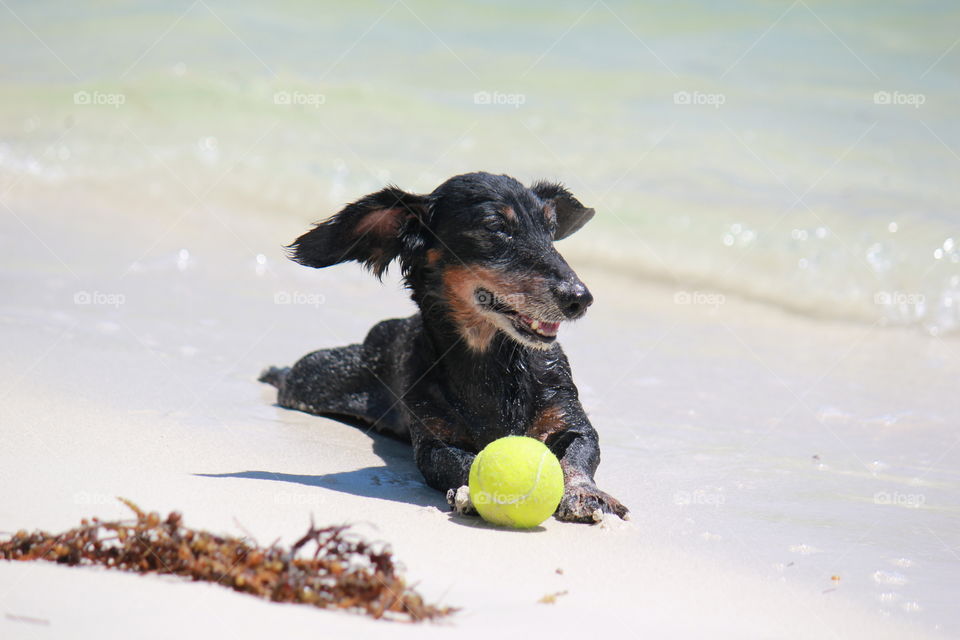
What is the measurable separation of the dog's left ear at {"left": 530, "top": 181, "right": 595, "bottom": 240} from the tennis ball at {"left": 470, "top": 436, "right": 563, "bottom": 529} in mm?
1648

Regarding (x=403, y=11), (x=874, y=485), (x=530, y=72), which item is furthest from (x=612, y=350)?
(x=403, y=11)

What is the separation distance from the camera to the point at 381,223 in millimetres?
4930

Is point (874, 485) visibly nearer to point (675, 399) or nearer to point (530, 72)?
point (675, 399)

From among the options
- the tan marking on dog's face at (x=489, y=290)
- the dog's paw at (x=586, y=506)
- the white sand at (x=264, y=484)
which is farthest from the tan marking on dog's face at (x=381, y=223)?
the dog's paw at (x=586, y=506)

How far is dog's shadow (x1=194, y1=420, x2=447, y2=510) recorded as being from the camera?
14.1ft

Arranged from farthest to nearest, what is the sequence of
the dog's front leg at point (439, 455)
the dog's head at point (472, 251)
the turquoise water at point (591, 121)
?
the turquoise water at point (591, 121) → the dog's head at point (472, 251) → the dog's front leg at point (439, 455)

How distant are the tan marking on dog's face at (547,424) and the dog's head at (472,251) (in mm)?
435

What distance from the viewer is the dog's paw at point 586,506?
13.4ft

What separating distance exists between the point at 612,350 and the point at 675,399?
3.81 feet

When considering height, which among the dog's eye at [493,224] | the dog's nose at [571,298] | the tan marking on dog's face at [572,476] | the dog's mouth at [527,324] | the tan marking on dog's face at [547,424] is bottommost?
the tan marking on dog's face at [572,476]

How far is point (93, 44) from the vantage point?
18.2 metres

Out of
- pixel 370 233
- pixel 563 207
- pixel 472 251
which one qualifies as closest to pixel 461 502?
pixel 472 251

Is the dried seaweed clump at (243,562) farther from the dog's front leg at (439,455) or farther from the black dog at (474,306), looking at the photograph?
the black dog at (474,306)

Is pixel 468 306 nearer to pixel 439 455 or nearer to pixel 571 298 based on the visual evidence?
pixel 571 298
